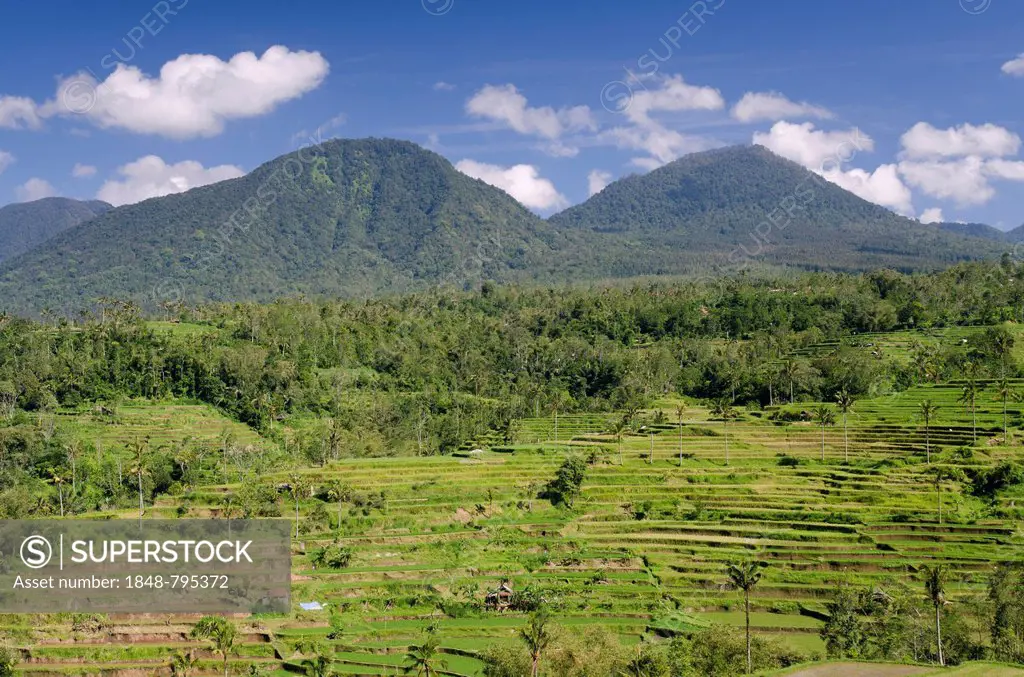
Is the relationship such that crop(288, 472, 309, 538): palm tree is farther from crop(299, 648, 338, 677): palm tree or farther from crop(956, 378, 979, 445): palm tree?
crop(956, 378, 979, 445): palm tree

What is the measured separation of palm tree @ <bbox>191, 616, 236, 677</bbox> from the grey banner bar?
191 centimetres

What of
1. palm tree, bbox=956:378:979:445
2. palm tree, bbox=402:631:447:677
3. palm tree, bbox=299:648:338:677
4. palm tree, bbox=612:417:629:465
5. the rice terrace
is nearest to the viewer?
palm tree, bbox=402:631:447:677

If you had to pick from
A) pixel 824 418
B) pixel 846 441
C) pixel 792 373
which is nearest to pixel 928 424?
pixel 846 441

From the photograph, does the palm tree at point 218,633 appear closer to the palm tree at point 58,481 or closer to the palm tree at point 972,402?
the palm tree at point 58,481

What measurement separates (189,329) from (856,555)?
103750 millimetres

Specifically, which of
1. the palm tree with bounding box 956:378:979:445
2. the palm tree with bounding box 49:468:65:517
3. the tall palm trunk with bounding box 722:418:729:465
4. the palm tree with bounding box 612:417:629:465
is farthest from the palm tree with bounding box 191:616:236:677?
the palm tree with bounding box 956:378:979:445

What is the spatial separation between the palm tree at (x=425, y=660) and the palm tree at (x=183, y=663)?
33.2 ft

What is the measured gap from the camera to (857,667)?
36969 millimetres

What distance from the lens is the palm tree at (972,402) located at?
250ft

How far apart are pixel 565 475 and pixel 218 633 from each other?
105 ft

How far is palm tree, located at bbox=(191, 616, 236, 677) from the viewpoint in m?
41.3

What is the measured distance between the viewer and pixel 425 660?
38.1m

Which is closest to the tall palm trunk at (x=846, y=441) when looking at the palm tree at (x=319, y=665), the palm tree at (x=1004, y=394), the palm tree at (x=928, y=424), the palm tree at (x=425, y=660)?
the palm tree at (x=928, y=424)

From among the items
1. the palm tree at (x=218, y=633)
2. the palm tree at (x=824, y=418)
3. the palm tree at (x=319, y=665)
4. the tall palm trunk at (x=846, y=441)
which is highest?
the palm tree at (x=824, y=418)
